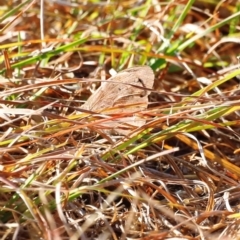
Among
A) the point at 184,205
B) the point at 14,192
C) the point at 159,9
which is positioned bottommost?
the point at 184,205

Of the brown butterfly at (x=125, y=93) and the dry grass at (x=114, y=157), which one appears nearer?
the dry grass at (x=114, y=157)

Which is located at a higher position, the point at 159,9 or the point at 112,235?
the point at 159,9

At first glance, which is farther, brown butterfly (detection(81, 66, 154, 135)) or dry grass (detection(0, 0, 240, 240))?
brown butterfly (detection(81, 66, 154, 135))

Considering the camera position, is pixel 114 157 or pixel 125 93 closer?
pixel 114 157

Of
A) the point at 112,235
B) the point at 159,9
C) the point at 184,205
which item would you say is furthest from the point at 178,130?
the point at 159,9

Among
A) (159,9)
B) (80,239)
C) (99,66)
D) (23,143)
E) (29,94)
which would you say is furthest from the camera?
(159,9)

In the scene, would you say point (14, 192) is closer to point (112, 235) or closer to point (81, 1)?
point (112, 235)

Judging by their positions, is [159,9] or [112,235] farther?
[159,9]

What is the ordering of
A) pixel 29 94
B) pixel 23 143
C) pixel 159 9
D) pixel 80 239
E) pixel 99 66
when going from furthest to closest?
pixel 159 9, pixel 99 66, pixel 29 94, pixel 23 143, pixel 80 239
